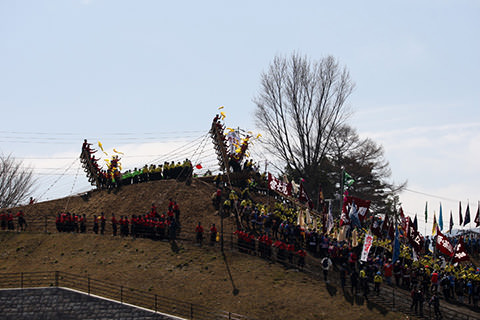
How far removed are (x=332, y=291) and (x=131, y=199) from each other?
1905 cm

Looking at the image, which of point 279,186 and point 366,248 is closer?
point 366,248

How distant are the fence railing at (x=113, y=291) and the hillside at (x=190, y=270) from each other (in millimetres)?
586

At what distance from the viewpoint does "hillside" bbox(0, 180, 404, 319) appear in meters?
26.9

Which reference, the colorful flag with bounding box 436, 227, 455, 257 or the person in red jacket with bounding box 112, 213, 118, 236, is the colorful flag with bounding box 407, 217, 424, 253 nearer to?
the colorful flag with bounding box 436, 227, 455, 257

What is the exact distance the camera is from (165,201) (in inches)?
1602

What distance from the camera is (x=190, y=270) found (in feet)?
100

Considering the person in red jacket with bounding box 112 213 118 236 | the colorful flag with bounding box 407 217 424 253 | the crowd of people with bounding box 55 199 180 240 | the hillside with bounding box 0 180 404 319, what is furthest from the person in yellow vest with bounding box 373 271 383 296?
the person in red jacket with bounding box 112 213 118 236

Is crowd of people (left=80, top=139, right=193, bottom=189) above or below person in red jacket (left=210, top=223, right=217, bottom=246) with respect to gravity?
above

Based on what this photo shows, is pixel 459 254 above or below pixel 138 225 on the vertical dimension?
below

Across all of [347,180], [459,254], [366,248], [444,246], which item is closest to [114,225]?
[366,248]

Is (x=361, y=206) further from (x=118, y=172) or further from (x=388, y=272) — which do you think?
(x=118, y=172)

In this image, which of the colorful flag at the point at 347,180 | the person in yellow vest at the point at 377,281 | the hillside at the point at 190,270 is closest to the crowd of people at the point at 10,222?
the hillside at the point at 190,270

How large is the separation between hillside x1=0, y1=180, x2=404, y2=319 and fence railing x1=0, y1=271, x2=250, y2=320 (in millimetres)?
586

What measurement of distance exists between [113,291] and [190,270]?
14.3ft
